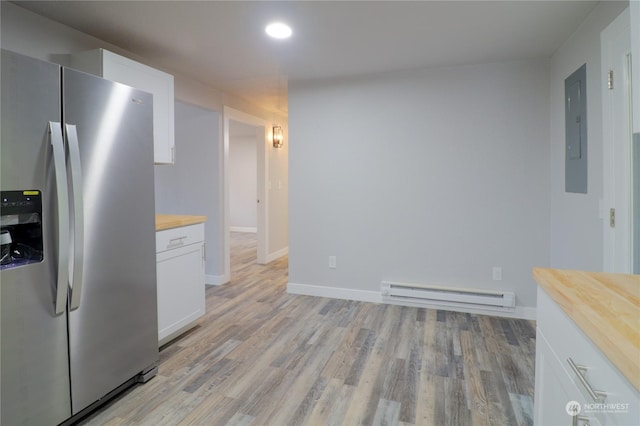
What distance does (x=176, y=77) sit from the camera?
355 cm

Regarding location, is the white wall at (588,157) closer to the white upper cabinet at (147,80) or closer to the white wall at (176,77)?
the white wall at (176,77)

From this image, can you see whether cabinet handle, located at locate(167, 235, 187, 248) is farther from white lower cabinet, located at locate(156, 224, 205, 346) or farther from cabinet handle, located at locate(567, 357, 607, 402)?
cabinet handle, located at locate(567, 357, 607, 402)

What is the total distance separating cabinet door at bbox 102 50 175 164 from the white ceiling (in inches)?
9.9


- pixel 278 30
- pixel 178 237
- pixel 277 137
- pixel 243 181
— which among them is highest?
pixel 278 30

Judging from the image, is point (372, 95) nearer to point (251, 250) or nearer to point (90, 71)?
point (90, 71)

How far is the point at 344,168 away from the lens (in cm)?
381

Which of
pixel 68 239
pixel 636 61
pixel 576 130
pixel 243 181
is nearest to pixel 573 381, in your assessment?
pixel 636 61

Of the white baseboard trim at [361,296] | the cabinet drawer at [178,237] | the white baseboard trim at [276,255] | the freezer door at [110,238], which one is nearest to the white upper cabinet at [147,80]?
the freezer door at [110,238]

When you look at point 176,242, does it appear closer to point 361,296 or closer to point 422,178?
point 361,296

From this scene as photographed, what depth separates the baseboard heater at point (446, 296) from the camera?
10.9 feet

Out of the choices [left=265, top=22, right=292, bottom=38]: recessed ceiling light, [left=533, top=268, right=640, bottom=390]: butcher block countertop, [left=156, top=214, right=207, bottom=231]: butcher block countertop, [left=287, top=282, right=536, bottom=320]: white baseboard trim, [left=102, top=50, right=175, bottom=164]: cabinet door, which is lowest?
[left=287, top=282, right=536, bottom=320]: white baseboard trim

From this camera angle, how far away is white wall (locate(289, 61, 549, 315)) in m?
3.28

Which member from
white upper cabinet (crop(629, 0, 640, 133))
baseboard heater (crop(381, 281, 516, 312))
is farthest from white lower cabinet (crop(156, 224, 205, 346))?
white upper cabinet (crop(629, 0, 640, 133))

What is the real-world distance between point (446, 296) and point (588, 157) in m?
1.69
